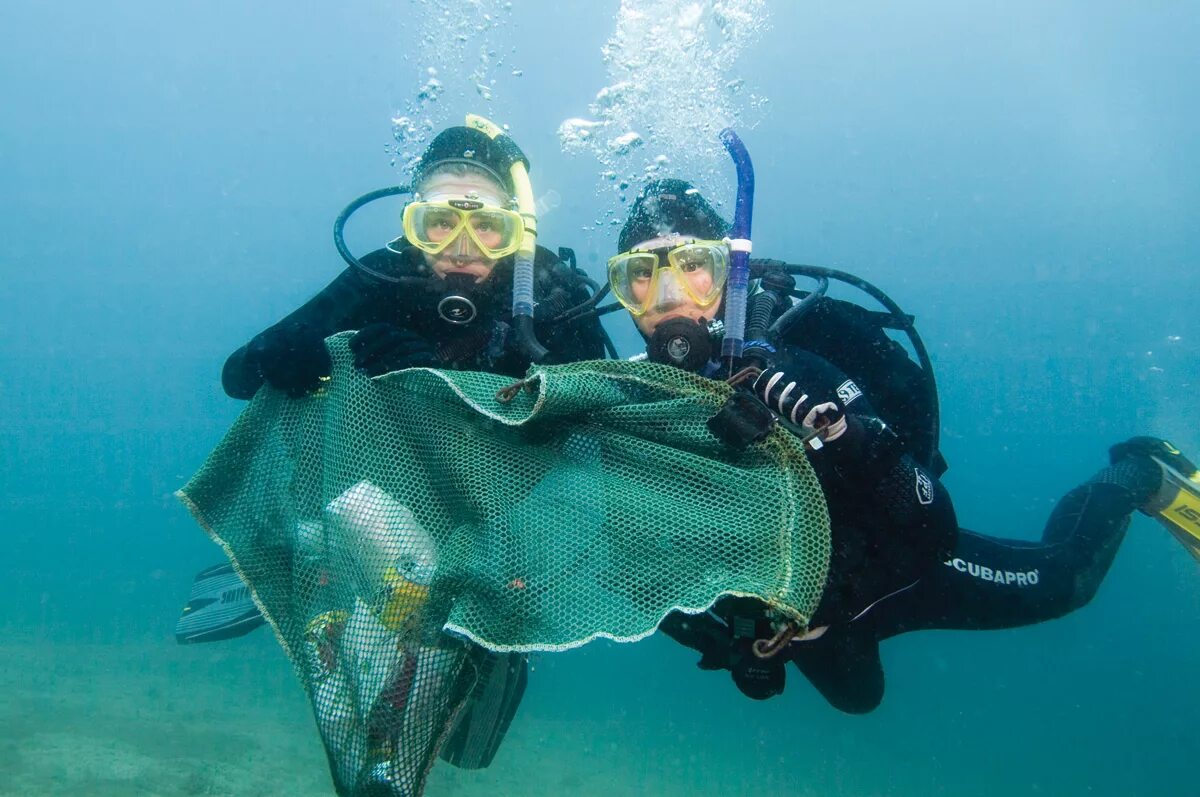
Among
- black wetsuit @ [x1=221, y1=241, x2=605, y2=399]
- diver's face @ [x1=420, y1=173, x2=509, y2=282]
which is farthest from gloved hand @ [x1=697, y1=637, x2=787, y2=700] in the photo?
diver's face @ [x1=420, y1=173, x2=509, y2=282]

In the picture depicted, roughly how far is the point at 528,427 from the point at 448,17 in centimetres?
1231

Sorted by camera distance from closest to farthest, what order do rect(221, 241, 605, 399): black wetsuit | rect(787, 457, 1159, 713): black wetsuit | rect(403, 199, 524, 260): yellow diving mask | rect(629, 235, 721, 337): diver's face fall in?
rect(629, 235, 721, 337): diver's face, rect(221, 241, 605, 399): black wetsuit, rect(403, 199, 524, 260): yellow diving mask, rect(787, 457, 1159, 713): black wetsuit

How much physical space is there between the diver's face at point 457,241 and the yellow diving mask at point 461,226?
15 mm

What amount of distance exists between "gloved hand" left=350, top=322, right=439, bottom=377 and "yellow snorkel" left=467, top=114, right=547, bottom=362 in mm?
651

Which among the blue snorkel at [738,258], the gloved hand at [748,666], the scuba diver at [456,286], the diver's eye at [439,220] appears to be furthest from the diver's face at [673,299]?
the gloved hand at [748,666]

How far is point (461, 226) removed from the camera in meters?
4.09

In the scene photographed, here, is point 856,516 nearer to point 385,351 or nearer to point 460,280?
point 385,351

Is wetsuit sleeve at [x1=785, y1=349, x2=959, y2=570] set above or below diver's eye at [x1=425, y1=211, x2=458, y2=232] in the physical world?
below

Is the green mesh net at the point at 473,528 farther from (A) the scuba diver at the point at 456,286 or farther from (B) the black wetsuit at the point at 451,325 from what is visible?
(B) the black wetsuit at the point at 451,325

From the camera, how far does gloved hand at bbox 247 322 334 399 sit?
231 cm

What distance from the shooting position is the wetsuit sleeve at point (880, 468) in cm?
257

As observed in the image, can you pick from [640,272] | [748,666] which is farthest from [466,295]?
[748,666]

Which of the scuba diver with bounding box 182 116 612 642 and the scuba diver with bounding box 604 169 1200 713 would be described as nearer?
the scuba diver with bounding box 604 169 1200 713

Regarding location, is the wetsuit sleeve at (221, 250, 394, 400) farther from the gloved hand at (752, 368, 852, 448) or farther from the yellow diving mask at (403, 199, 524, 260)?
the gloved hand at (752, 368, 852, 448)
